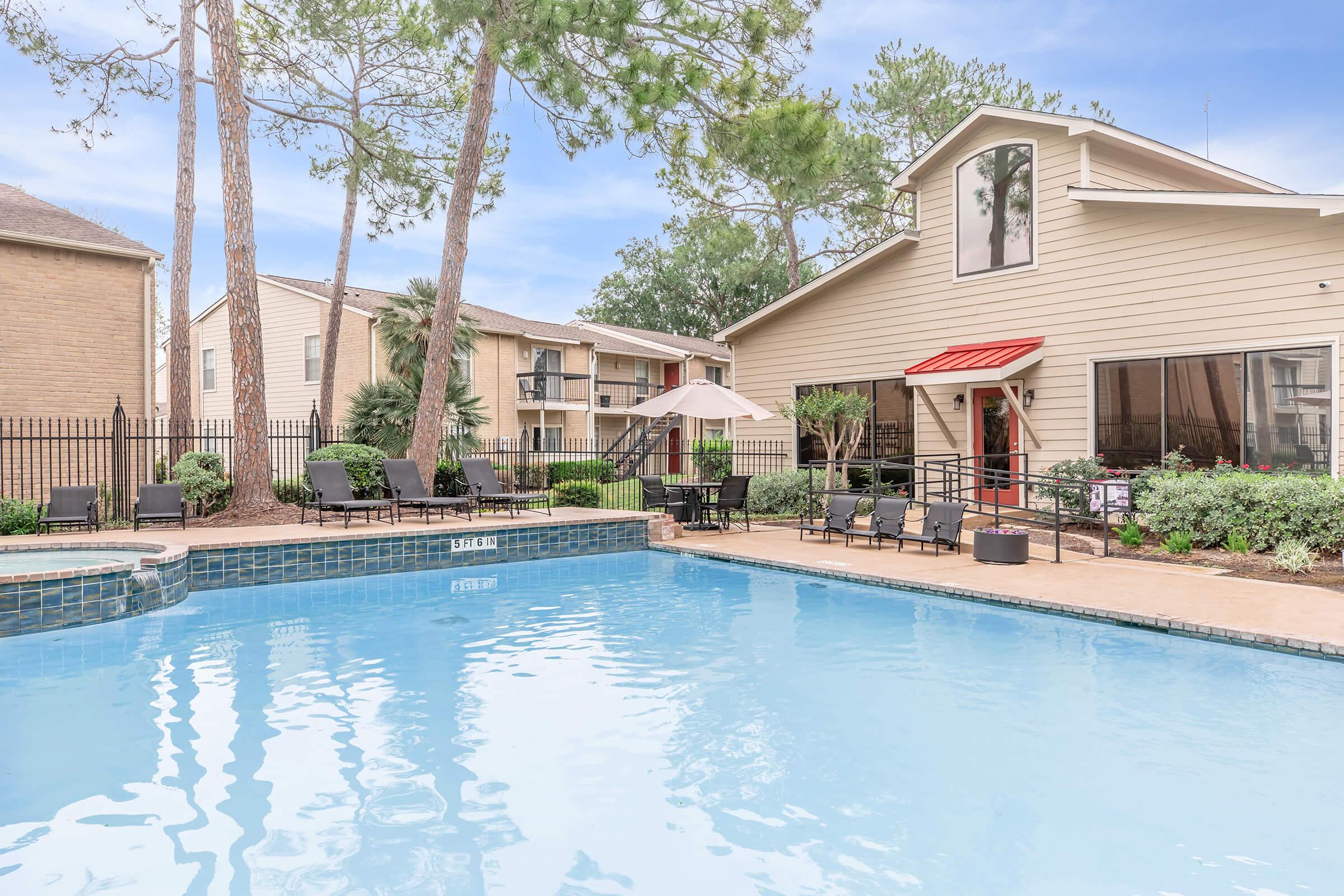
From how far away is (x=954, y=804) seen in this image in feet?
12.8

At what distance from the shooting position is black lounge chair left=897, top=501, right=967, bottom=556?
1091 centimetres

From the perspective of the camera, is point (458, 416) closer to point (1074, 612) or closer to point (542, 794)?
point (1074, 612)

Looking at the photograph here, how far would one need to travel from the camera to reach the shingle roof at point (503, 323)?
25.8 meters

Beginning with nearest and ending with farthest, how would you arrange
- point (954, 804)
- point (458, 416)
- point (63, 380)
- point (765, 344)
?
point (954, 804), point (63, 380), point (765, 344), point (458, 416)

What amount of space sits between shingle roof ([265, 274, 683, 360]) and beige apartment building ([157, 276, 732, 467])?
69 millimetres

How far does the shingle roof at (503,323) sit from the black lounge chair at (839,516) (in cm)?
1311

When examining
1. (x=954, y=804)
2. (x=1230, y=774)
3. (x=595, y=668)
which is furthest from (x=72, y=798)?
(x=1230, y=774)

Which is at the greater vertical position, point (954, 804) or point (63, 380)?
point (63, 380)

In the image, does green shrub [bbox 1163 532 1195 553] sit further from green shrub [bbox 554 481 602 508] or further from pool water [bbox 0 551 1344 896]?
green shrub [bbox 554 481 602 508]

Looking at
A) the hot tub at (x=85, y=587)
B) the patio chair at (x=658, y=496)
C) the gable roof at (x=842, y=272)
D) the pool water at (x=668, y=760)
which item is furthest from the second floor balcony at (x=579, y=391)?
the pool water at (x=668, y=760)

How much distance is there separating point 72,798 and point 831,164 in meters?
11.7

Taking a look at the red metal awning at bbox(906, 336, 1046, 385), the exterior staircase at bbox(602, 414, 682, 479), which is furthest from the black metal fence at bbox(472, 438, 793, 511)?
the red metal awning at bbox(906, 336, 1046, 385)

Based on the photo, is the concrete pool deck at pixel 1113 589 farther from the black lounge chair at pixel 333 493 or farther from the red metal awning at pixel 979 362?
the black lounge chair at pixel 333 493

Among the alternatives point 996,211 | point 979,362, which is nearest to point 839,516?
point 979,362
